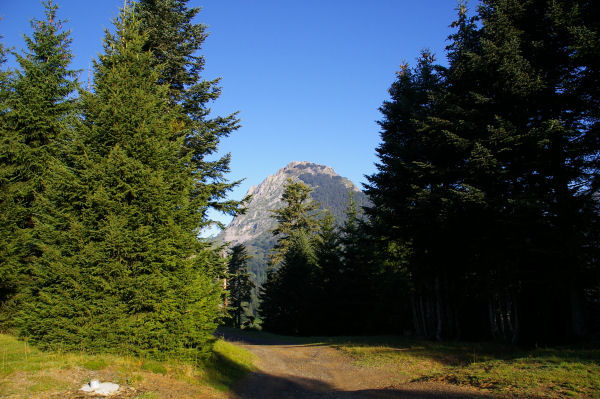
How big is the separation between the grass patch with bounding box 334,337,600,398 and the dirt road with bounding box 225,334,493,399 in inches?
30.1

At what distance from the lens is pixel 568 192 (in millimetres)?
12984

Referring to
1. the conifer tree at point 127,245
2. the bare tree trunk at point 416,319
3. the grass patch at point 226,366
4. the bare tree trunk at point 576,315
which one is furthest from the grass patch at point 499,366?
the conifer tree at point 127,245

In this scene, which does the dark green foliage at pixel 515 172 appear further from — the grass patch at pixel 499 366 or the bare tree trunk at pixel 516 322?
the grass patch at pixel 499 366

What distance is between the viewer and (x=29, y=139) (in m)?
15.6

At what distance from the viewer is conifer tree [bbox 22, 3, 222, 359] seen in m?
Result: 9.12

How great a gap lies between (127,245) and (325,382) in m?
8.54

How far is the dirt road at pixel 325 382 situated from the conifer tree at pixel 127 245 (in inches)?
111

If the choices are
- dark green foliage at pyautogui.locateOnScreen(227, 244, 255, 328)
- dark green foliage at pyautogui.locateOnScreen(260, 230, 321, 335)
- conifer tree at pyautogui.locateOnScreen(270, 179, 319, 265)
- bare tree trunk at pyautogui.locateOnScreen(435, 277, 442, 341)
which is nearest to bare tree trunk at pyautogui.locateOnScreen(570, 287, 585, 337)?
bare tree trunk at pyautogui.locateOnScreen(435, 277, 442, 341)

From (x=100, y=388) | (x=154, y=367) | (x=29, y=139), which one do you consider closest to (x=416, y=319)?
(x=154, y=367)

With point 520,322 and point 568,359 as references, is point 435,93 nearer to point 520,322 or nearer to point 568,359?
point 520,322

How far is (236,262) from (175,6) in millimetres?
38016

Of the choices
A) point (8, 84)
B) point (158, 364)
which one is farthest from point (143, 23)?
point (158, 364)

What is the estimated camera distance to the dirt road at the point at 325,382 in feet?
28.9

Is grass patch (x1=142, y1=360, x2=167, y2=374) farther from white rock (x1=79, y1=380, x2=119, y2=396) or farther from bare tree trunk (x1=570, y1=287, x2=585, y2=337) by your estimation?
bare tree trunk (x1=570, y1=287, x2=585, y2=337)
